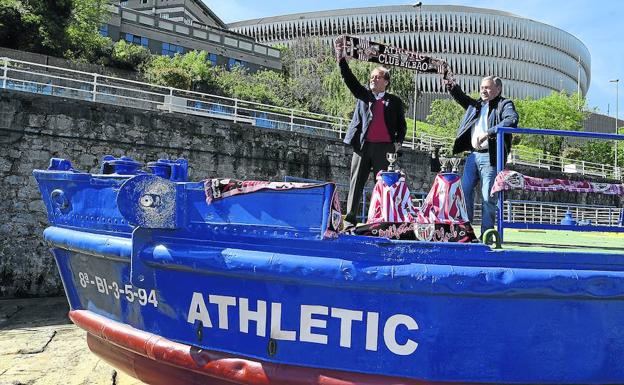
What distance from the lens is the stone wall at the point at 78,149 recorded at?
10.5m

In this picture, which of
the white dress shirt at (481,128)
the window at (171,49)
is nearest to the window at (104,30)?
the window at (171,49)

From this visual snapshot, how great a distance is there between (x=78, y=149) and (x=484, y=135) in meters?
9.32

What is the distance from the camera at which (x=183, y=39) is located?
4350cm

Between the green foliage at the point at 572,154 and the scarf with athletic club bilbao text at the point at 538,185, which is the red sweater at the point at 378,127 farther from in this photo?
the green foliage at the point at 572,154

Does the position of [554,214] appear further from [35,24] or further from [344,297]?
[35,24]

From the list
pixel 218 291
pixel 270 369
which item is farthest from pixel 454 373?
pixel 218 291

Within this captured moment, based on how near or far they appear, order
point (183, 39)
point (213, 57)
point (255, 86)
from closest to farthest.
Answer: point (255, 86)
point (183, 39)
point (213, 57)

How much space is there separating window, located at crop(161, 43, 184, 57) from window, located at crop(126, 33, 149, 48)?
4.75 feet

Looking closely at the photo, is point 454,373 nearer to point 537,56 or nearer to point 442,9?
point 442,9

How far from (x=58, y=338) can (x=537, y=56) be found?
79087 millimetres

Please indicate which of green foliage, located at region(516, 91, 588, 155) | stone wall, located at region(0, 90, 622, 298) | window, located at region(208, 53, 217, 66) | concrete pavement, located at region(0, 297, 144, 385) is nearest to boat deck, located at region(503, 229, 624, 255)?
concrete pavement, located at region(0, 297, 144, 385)

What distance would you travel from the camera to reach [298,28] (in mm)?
72688

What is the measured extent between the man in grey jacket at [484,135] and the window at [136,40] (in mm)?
40887

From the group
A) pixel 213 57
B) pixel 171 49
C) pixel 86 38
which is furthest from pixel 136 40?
pixel 86 38
